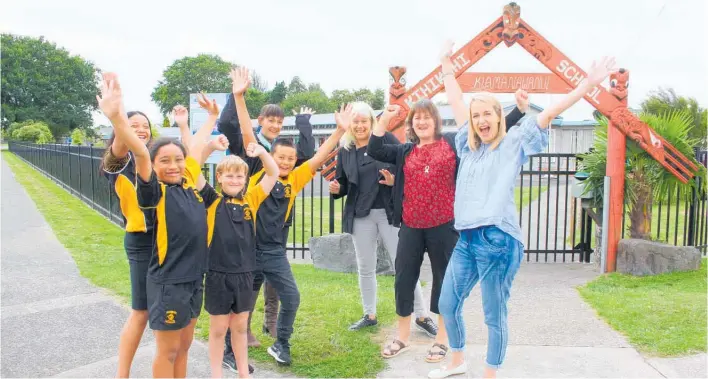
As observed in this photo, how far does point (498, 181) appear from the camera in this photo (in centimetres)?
320

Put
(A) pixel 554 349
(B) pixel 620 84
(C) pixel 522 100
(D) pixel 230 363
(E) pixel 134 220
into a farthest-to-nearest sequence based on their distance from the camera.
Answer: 1. (B) pixel 620 84
2. (A) pixel 554 349
3. (D) pixel 230 363
4. (C) pixel 522 100
5. (E) pixel 134 220

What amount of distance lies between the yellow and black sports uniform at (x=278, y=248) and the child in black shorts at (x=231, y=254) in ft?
0.85

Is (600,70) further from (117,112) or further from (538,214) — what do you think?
(538,214)

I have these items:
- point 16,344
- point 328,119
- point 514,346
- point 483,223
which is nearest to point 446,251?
point 483,223

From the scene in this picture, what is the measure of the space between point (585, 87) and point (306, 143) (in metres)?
2.09

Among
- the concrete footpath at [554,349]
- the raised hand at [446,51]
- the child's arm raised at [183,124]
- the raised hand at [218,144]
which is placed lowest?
the concrete footpath at [554,349]

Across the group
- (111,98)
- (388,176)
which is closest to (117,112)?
(111,98)

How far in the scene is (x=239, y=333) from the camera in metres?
3.44

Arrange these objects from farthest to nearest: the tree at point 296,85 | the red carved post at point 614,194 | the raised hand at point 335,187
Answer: the tree at point 296,85 → the red carved post at point 614,194 → the raised hand at point 335,187

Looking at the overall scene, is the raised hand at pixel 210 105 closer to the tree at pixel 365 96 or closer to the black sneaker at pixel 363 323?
the black sneaker at pixel 363 323

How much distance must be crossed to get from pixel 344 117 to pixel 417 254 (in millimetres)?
1091

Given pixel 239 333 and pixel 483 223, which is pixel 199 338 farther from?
pixel 483 223

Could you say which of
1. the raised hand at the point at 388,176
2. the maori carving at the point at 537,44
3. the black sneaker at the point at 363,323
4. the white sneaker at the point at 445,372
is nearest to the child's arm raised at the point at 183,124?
the raised hand at the point at 388,176

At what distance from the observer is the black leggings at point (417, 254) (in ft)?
12.5
